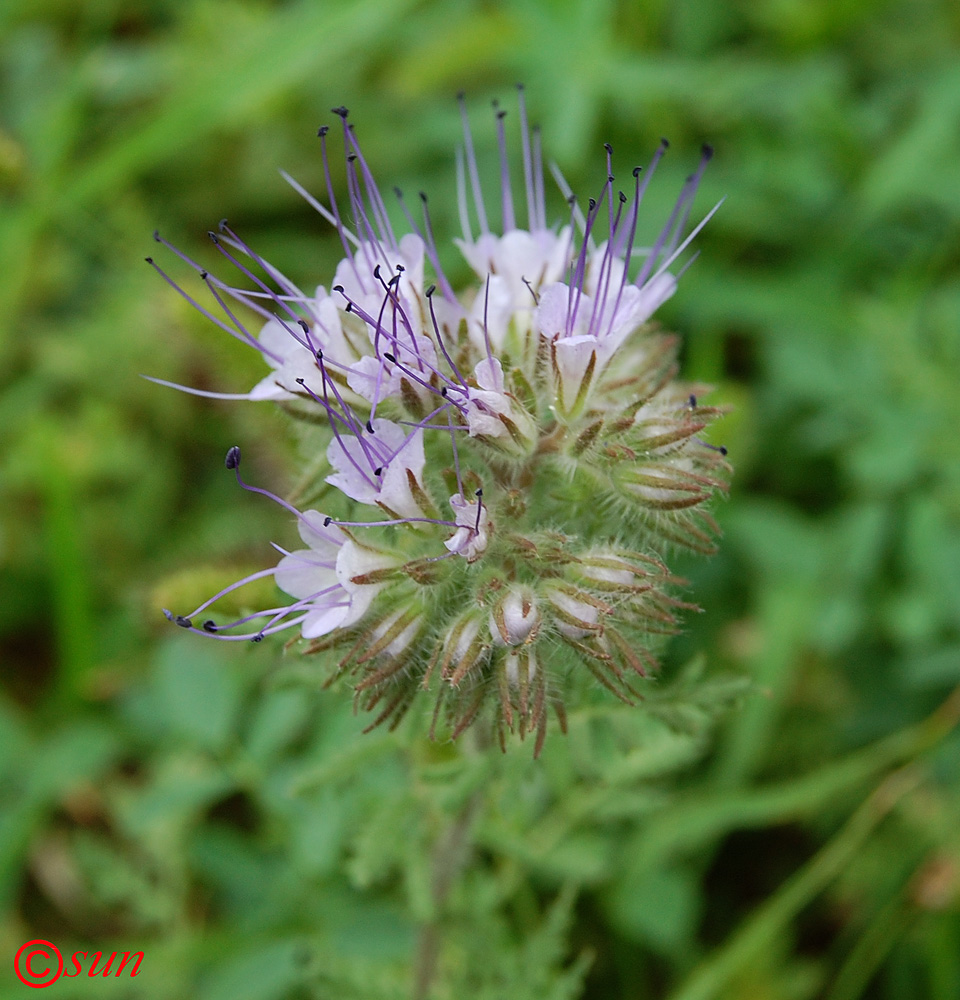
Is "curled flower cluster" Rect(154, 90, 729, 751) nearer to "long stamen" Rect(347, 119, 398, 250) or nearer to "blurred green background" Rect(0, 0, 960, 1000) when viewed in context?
"long stamen" Rect(347, 119, 398, 250)

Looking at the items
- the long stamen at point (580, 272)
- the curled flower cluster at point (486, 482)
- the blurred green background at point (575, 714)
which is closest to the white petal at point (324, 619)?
the curled flower cluster at point (486, 482)

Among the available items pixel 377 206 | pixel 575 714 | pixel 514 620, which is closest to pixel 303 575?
pixel 514 620

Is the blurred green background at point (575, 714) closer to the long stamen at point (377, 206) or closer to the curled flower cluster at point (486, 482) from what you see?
the curled flower cluster at point (486, 482)

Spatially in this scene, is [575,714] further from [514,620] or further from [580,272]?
[580,272]

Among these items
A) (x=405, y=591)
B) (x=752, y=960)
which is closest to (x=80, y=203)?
(x=405, y=591)

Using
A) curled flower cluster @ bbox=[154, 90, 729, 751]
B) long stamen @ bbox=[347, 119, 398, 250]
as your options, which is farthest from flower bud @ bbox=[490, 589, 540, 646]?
long stamen @ bbox=[347, 119, 398, 250]
